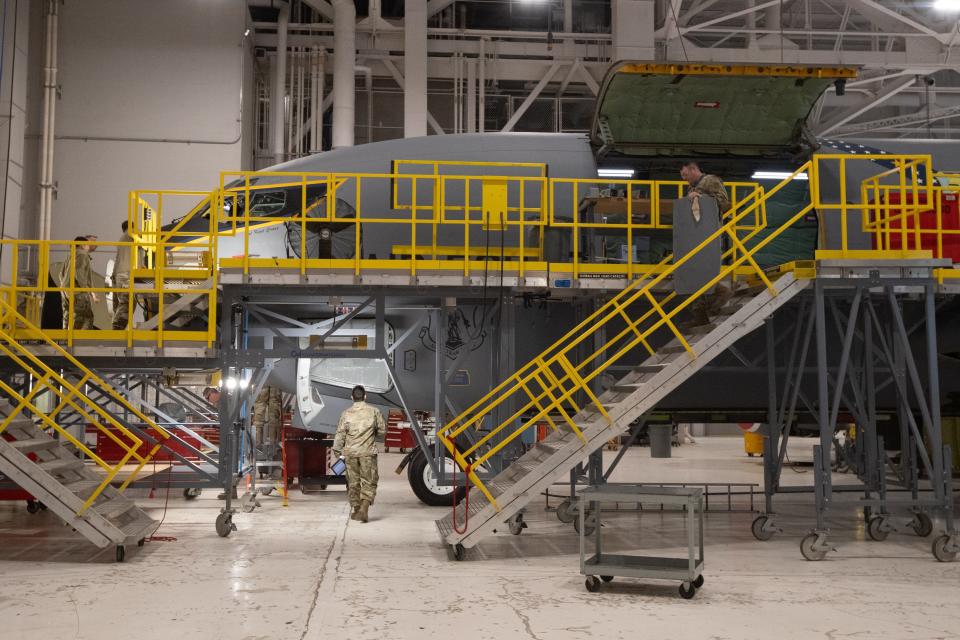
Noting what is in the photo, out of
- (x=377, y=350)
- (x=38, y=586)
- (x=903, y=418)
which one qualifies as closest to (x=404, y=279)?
(x=377, y=350)

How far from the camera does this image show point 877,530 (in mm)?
11375

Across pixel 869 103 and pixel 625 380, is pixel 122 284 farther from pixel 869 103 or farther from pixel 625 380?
pixel 869 103

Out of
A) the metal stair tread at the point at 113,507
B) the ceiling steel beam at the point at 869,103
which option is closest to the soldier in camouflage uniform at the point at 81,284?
the metal stair tread at the point at 113,507

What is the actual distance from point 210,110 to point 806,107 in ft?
55.3

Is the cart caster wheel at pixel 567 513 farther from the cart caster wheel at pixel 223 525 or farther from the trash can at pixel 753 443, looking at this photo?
the trash can at pixel 753 443

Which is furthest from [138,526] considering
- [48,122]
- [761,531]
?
[48,122]

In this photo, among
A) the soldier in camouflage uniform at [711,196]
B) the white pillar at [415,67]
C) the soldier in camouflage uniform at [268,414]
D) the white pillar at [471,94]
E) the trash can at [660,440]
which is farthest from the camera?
the white pillar at [471,94]

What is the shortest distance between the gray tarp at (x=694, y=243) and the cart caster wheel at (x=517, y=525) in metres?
3.83

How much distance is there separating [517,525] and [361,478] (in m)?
2.52

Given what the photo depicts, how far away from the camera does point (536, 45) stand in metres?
26.3

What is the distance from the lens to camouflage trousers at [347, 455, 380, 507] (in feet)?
42.0

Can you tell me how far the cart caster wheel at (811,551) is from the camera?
998 centimetres

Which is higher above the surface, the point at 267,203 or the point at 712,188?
the point at 267,203

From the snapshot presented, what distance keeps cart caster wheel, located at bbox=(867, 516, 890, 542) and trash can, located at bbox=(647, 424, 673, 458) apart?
10.1 meters
